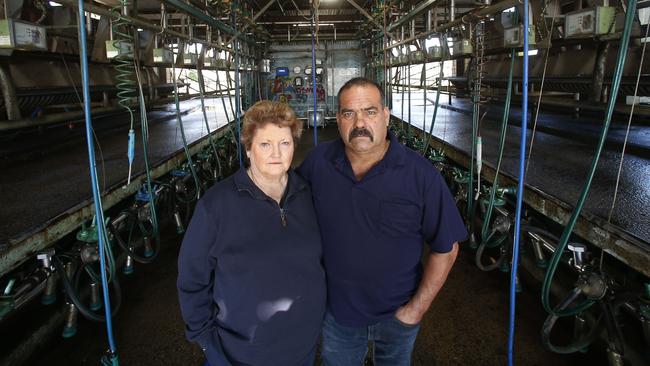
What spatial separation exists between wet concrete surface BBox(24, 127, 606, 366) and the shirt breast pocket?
108cm

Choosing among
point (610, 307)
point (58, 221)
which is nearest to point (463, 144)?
point (610, 307)

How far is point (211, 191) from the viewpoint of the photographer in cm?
136

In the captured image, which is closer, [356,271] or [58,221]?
[356,271]

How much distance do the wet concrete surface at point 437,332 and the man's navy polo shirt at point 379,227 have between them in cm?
88

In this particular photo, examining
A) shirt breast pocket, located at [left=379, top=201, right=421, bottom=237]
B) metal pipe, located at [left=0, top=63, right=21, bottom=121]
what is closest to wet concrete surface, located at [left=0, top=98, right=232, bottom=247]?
metal pipe, located at [left=0, top=63, right=21, bottom=121]

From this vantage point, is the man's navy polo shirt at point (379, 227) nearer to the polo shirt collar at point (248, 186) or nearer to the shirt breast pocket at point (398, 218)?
the shirt breast pocket at point (398, 218)

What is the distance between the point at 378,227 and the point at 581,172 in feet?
5.98

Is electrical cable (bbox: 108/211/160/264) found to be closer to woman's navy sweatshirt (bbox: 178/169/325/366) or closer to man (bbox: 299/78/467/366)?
woman's navy sweatshirt (bbox: 178/169/325/366)

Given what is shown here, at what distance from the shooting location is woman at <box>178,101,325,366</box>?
1316 mm

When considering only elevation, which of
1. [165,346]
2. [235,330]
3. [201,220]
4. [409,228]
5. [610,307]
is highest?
[201,220]

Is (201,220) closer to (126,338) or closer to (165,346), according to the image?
(165,346)

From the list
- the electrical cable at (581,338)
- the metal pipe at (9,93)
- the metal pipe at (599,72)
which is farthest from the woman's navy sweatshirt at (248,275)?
the metal pipe at (599,72)

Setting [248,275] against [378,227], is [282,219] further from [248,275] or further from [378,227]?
[378,227]

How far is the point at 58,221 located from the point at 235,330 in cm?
123
